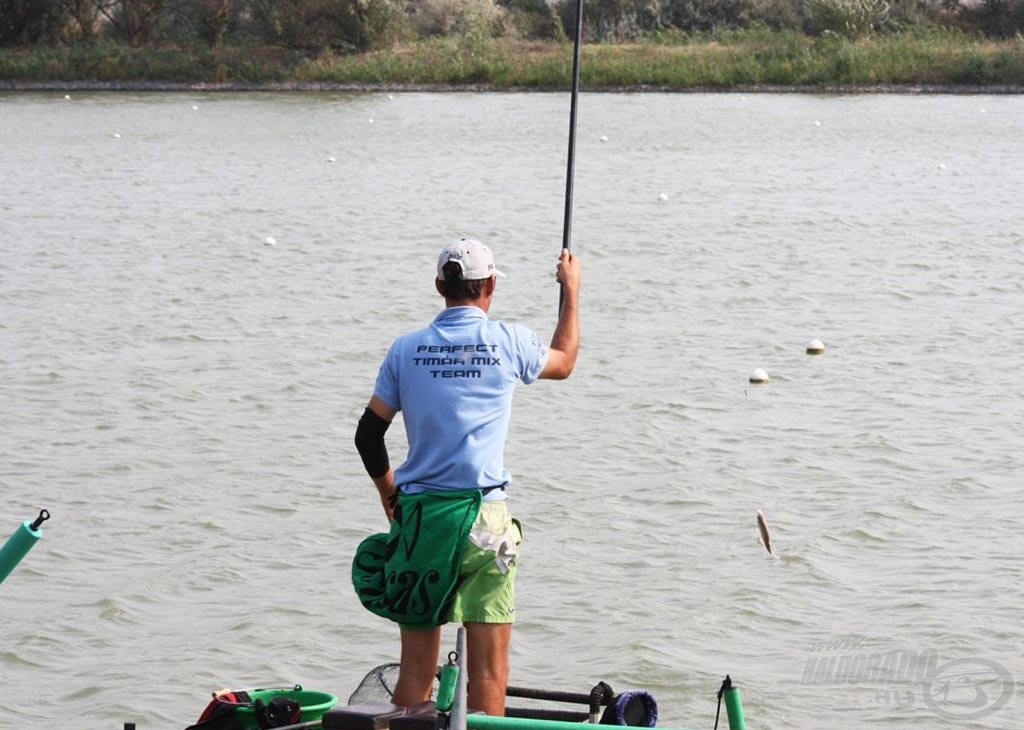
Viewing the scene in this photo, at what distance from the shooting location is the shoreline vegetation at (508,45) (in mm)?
45656

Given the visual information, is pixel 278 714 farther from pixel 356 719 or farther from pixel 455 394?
pixel 455 394

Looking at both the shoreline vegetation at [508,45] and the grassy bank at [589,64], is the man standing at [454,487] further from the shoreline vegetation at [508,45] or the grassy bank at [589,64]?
the shoreline vegetation at [508,45]

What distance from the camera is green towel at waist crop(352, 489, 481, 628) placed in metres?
4.50

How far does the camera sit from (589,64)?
153 ft

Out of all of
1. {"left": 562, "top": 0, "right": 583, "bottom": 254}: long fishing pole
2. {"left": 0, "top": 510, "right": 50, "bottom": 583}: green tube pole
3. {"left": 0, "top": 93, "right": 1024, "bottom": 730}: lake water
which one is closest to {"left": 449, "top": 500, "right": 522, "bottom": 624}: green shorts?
{"left": 0, "top": 510, "right": 50, "bottom": 583}: green tube pole

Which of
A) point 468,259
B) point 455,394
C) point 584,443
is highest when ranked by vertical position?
point 468,259

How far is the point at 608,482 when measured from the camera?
970 cm

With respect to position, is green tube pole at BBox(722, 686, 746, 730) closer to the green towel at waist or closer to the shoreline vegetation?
the green towel at waist

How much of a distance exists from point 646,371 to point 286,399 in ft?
8.60

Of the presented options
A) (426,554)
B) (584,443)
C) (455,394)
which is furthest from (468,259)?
(584,443)

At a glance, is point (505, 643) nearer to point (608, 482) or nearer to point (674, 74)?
point (608, 482)

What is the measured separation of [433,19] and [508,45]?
24.0 feet

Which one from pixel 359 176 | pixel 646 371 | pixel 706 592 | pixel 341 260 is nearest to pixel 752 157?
pixel 359 176

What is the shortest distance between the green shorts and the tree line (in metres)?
46.6
